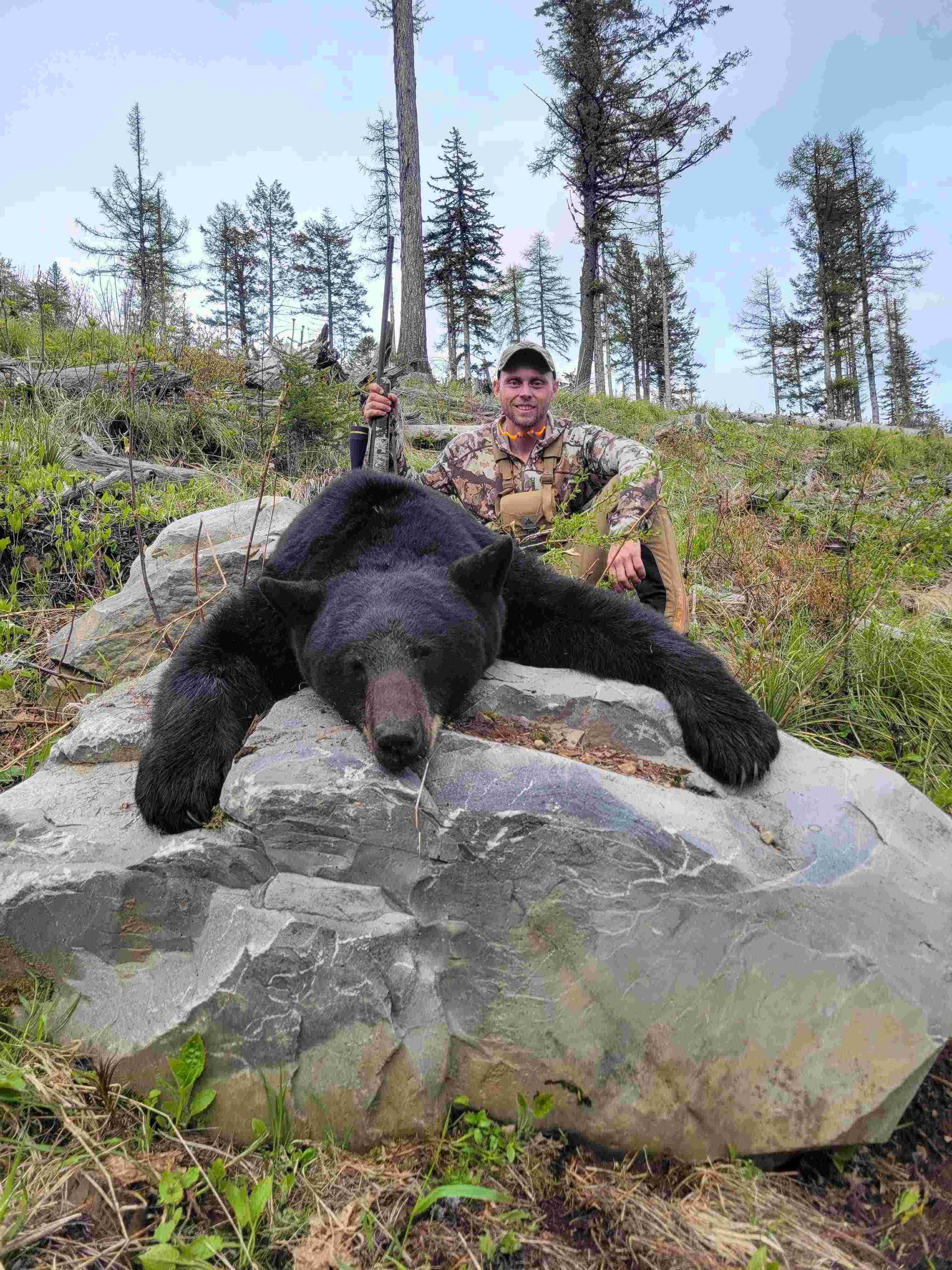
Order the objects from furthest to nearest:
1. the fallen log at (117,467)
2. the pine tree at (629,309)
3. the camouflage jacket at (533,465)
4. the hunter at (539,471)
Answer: the pine tree at (629,309) → the fallen log at (117,467) → the camouflage jacket at (533,465) → the hunter at (539,471)

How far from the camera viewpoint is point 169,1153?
1685 mm

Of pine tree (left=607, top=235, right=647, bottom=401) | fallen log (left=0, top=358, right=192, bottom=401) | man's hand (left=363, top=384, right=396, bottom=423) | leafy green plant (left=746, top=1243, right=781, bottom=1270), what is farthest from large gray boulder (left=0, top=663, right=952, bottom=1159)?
pine tree (left=607, top=235, right=647, bottom=401)

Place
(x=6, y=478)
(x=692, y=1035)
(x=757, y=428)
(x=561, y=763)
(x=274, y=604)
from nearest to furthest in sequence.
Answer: (x=692, y=1035), (x=561, y=763), (x=274, y=604), (x=6, y=478), (x=757, y=428)

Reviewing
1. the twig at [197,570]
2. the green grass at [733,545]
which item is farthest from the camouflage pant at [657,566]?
the twig at [197,570]

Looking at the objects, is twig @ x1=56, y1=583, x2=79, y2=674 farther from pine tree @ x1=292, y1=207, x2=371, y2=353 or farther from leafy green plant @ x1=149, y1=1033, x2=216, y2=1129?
pine tree @ x1=292, y1=207, x2=371, y2=353

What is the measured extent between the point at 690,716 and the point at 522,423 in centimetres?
335

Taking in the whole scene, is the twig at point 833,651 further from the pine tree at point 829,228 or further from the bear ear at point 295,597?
the pine tree at point 829,228

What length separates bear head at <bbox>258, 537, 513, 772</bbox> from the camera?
215 centimetres

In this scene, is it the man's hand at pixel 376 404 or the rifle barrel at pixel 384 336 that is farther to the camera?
the man's hand at pixel 376 404

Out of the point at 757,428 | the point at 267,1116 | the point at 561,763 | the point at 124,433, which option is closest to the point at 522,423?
the point at 561,763

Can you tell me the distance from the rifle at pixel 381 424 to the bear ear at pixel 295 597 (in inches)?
62.8

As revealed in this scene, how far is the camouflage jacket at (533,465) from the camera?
5230 millimetres

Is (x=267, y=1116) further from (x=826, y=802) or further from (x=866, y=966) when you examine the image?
(x=826, y=802)

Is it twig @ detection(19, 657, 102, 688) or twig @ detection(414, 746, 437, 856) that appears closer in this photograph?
twig @ detection(414, 746, 437, 856)
